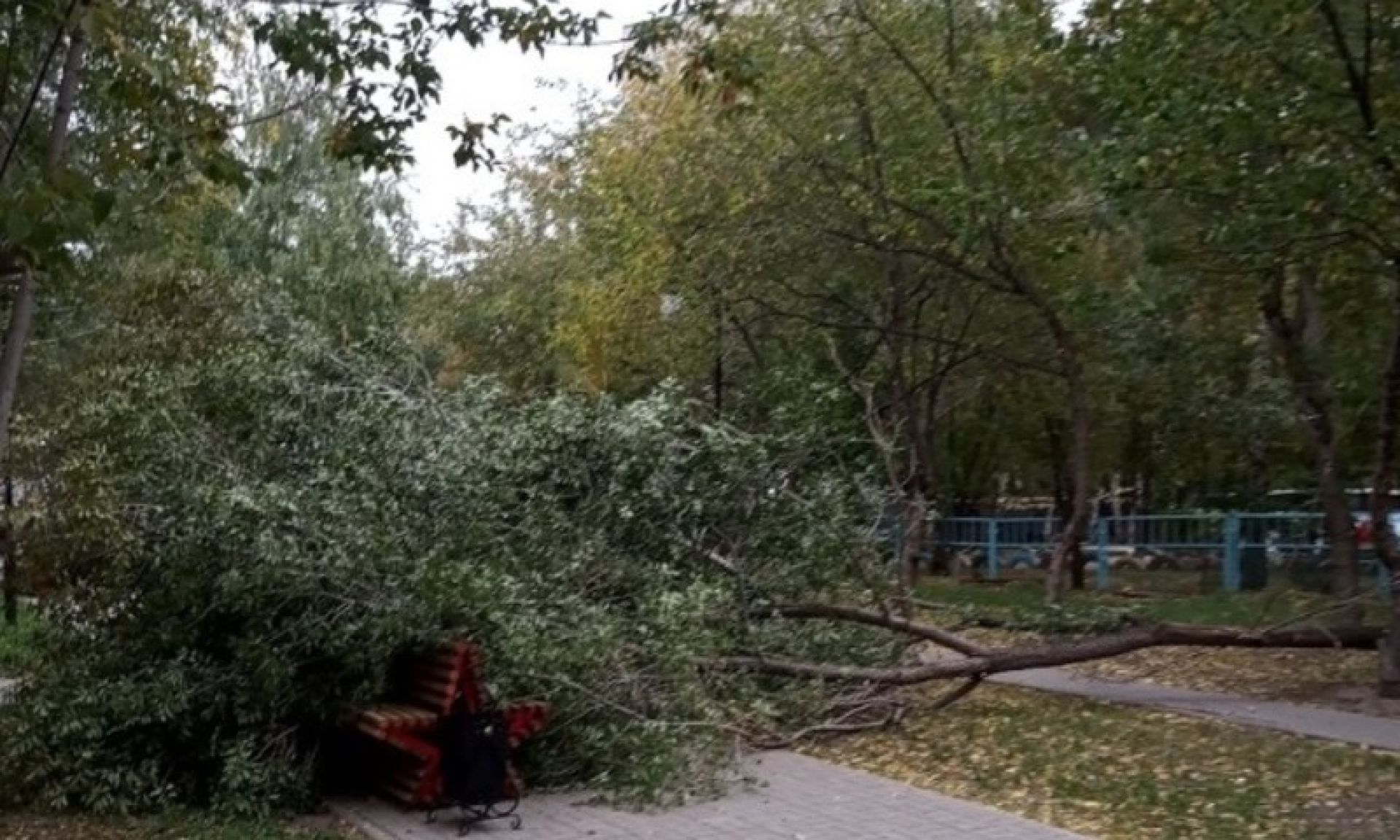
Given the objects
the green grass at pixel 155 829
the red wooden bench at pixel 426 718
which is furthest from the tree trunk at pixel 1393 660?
the green grass at pixel 155 829

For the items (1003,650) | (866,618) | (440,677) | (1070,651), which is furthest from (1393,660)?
(440,677)

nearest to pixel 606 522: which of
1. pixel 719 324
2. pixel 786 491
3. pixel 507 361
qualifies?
pixel 786 491

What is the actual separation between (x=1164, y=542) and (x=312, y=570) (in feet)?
71.7

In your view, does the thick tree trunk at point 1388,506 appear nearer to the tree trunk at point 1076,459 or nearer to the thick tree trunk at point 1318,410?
the thick tree trunk at point 1318,410

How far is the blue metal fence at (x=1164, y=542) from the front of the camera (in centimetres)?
2458

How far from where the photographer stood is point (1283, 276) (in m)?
15.3

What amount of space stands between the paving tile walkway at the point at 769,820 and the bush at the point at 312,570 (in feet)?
1.15

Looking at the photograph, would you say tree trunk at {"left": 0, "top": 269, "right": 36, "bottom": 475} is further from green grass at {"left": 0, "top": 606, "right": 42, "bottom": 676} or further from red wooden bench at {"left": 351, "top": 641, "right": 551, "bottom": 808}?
red wooden bench at {"left": 351, "top": 641, "right": 551, "bottom": 808}

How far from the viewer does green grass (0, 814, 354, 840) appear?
27.9ft

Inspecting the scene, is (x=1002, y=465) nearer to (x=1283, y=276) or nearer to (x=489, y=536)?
(x=1283, y=276)

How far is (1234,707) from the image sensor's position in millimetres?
12883

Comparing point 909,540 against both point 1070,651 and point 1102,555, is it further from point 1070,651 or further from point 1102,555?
point 1102,555

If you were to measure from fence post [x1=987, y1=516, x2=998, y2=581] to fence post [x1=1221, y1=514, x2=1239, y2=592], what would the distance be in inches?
221

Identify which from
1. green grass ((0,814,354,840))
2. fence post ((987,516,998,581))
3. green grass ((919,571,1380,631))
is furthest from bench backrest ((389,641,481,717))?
fence post ((987,516,998,581))
